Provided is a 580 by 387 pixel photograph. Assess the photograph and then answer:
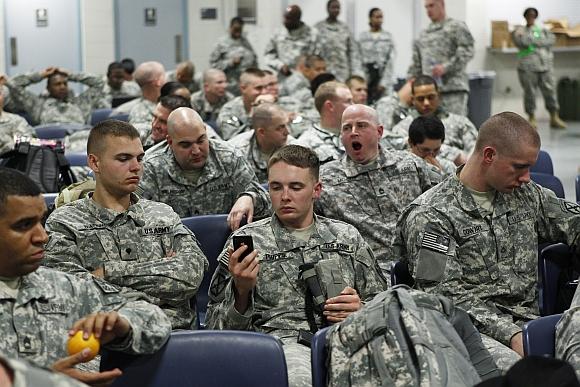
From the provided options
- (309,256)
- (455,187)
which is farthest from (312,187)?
(455,187)

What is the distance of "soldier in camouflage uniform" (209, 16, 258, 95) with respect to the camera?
11.4 m

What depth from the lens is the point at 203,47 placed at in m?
13.8

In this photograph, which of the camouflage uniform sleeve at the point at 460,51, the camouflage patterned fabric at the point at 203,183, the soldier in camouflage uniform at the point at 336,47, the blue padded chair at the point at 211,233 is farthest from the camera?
the soldier in camouflage uniform at the point at 336,47

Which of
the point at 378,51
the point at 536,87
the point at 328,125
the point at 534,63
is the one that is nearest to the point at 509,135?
the point at 328,125

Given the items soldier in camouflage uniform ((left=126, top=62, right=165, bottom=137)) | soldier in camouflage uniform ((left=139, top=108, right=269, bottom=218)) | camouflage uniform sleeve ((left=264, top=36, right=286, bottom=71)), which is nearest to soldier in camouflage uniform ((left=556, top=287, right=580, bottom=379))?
soldier in camouflage uniform ((left=139, top=108, right=269, bottom=218))

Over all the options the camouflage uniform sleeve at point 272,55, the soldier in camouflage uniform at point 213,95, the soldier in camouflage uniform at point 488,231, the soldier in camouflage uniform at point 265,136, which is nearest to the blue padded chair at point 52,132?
the soldier in camouflage uniform at point 213,95

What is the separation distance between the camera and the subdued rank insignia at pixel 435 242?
130 inches

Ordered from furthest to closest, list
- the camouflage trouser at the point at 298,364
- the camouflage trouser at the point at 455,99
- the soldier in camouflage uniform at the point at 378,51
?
the soldier in camouflage uniform at the point at 378,51
the camouflage trouser at the point at 455,99
the camouflage trouser at the point at 298,364

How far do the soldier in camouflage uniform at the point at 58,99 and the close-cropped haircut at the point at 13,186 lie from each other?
6.82m

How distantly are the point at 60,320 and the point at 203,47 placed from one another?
11538mm

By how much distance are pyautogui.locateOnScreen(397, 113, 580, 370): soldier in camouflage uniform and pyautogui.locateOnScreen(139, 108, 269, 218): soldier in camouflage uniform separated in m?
1.15

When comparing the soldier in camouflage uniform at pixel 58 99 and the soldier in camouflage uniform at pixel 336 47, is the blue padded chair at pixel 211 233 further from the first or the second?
the soldier in camouflage uniform at pixel 336 47

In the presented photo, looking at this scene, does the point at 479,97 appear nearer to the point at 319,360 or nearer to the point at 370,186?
the point at 370,186

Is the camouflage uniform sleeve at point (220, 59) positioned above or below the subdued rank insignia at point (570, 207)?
above
